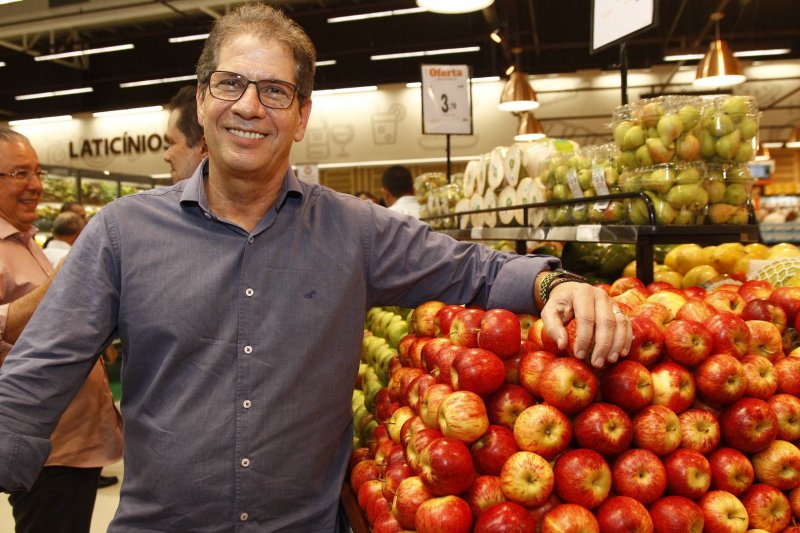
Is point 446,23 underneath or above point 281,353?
above

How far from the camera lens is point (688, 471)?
50.2 inches

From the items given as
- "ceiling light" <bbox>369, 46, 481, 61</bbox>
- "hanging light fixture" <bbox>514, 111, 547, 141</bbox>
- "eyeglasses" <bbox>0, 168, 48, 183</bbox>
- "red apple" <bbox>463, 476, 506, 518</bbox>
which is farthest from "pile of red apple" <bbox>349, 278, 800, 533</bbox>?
"ceiling light" <bbox>369, 46, 481, 61</bbox>

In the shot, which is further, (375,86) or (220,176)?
(375,86)

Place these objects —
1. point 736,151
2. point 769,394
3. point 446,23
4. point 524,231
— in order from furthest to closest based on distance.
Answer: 1. point 446,23
2. point 524,231
3. point 736,151
4. point 769,394

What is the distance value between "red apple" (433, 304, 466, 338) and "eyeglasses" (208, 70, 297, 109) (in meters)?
0.70

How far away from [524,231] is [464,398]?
71.2 inches

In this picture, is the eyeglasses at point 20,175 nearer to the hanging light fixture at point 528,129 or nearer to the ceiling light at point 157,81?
the hanging light fixture at point 528,129

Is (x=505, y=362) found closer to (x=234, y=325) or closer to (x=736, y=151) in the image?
(x=234, y=325)

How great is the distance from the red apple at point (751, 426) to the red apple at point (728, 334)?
129 millimetres

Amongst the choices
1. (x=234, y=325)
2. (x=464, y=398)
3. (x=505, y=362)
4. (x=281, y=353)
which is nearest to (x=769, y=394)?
(x=505, y=362)

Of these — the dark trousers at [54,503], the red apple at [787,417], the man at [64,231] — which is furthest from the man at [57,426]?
the man at [64,231]

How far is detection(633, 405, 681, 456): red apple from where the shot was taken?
129 centimetres

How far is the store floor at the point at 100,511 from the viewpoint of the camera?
12.8 feet

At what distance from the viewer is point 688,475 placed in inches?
50.1
